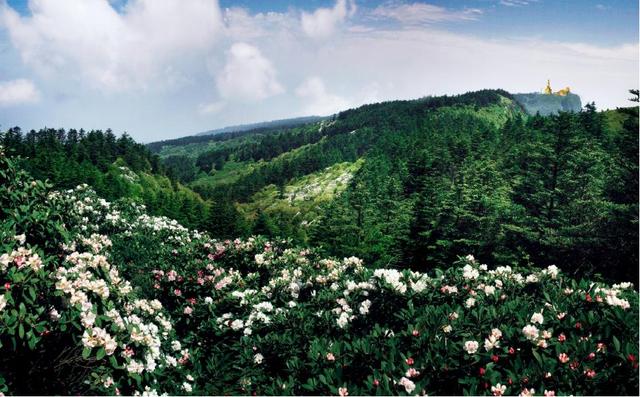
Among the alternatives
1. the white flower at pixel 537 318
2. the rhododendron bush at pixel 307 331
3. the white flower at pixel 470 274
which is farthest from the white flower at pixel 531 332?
the white flower at pixel 470 274

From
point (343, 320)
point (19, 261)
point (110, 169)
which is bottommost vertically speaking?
point (110, 169)

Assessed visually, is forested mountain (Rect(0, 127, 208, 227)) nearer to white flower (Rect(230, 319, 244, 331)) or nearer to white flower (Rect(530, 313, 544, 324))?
white flower (Rect(230, 319, 244, 331))

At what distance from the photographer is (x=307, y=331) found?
714 cm

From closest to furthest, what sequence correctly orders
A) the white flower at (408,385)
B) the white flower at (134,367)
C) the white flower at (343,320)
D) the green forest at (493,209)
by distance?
the white flower at (408,385) < the white flower at (134,367) < the white flower at (343,320) < the green forest at (493,209)

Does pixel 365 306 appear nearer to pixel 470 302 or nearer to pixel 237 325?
pixel 470 302

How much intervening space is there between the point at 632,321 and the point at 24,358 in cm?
781

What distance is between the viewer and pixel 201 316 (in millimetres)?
9055

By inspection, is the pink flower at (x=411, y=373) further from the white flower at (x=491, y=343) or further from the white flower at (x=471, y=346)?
the white flower at (x=491, y=343)

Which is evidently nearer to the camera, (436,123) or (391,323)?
→ (391,323)

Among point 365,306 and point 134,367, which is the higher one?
point 134,367

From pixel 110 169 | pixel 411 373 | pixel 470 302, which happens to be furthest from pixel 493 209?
pixel 110 169

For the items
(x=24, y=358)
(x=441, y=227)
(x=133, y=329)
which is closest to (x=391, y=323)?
(x=133, y=329)

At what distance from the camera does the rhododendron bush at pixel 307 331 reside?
4914mm

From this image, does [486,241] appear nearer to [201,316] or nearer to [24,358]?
[201,316]
